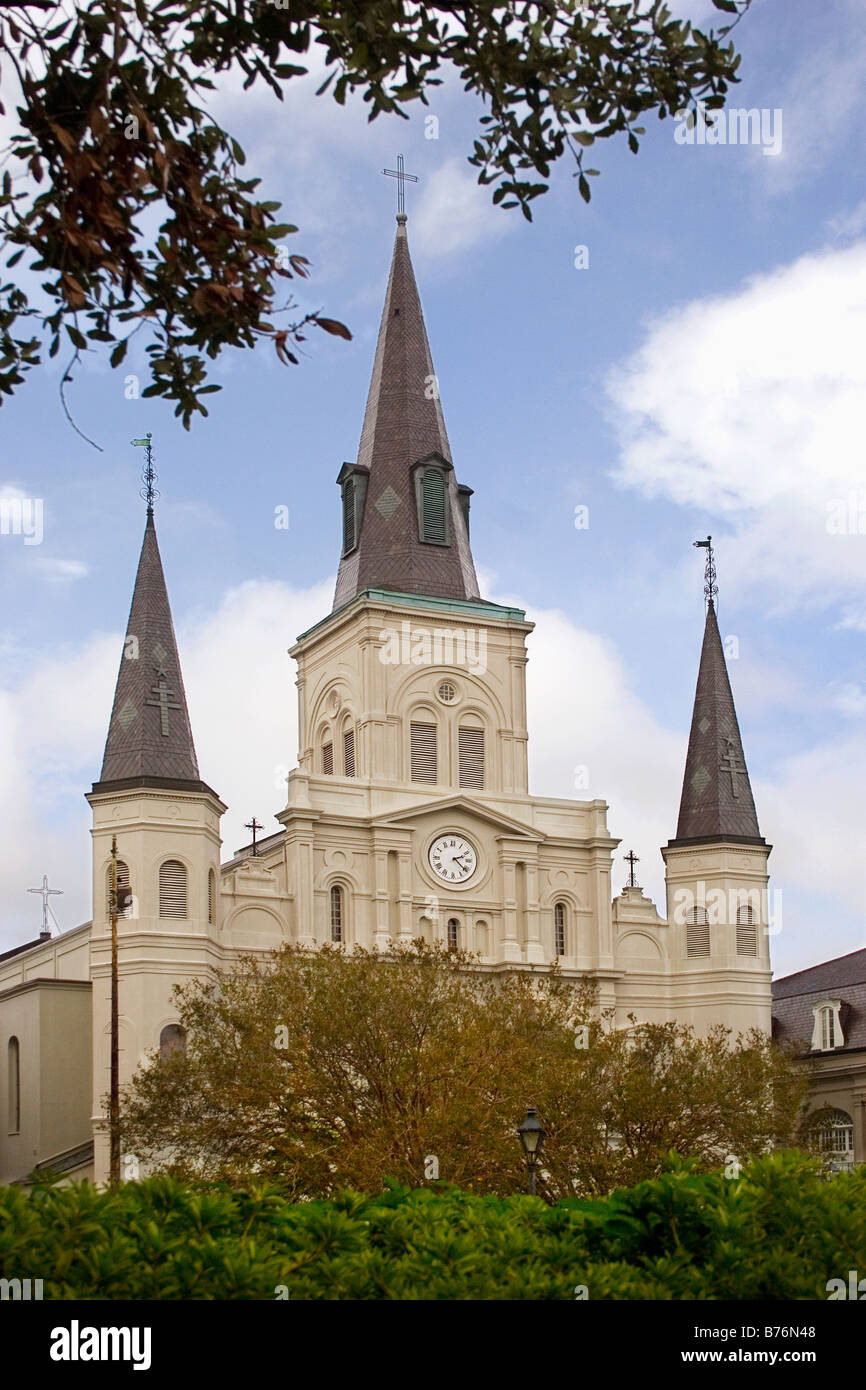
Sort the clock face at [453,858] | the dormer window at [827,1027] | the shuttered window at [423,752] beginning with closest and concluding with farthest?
1. the clock face at [453,858]
2. the shuttered window at [423,752]
3. the dormer window at [827,1027]

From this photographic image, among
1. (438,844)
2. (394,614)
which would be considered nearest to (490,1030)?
(438,844)

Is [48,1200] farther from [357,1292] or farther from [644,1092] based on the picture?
[644,1092]

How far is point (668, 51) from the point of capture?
10.8 m

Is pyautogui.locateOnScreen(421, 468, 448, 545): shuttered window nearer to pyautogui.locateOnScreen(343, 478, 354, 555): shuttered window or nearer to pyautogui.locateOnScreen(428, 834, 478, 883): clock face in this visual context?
pyautogui.locateOnScreen(343, 478, 354, 555): shuttered window

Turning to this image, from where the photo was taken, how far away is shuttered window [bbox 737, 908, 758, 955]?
218 feet

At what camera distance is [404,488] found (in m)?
70.0

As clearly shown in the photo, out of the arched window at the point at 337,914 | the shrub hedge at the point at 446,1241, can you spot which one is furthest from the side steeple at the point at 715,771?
the shrub hedge at the point at 446,1241

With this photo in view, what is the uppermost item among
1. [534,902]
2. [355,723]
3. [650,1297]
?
[355,723]

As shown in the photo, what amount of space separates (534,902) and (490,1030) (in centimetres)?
2476

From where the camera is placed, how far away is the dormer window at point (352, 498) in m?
70.1

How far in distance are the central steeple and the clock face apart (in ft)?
31.2

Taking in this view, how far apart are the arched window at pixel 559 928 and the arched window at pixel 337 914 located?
8.16 meters

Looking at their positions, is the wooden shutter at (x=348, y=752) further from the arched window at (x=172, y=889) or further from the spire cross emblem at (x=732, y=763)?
the spire cross emblem at (x=732, y=763)

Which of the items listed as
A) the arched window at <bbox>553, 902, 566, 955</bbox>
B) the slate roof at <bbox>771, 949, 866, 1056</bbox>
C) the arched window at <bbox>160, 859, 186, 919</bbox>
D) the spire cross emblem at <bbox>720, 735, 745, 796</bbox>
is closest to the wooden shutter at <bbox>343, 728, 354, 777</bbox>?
the arched window at <bbox>553, 902, 566, 955</bbox>
